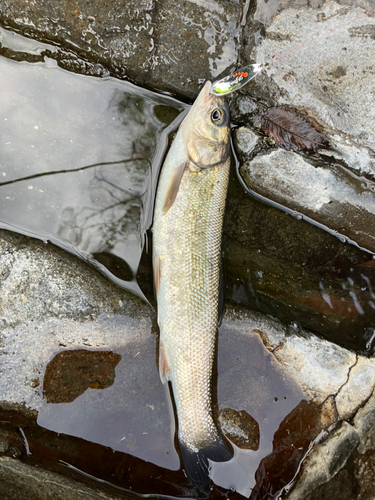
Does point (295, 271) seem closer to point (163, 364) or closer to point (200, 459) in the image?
point (163, 364)

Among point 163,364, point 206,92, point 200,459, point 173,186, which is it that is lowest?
point 200,459

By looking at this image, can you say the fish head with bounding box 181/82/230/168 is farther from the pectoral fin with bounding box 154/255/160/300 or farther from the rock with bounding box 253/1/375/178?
the pectoral fin with bounding box 154/255/160/300

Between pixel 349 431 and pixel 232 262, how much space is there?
1.71 meters

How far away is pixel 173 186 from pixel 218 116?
2.20 feet

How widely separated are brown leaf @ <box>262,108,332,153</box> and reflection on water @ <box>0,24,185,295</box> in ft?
2.64

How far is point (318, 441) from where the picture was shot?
267 cm

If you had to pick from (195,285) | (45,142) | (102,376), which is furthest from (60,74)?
(102,376)

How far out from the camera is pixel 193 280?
8.14ft

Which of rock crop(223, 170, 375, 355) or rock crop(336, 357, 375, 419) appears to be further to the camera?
rock crop(223, 170, 375, 355)

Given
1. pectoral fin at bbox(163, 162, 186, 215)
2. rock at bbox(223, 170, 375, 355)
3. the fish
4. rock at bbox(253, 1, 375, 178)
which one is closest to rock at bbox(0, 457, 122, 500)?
the fish

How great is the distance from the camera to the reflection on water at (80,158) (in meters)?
2.62

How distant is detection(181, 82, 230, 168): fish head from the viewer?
246cm

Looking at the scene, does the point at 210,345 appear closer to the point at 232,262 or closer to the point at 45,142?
the point at 232,262

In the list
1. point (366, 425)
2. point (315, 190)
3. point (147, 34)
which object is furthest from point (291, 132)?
point (366, 425)
